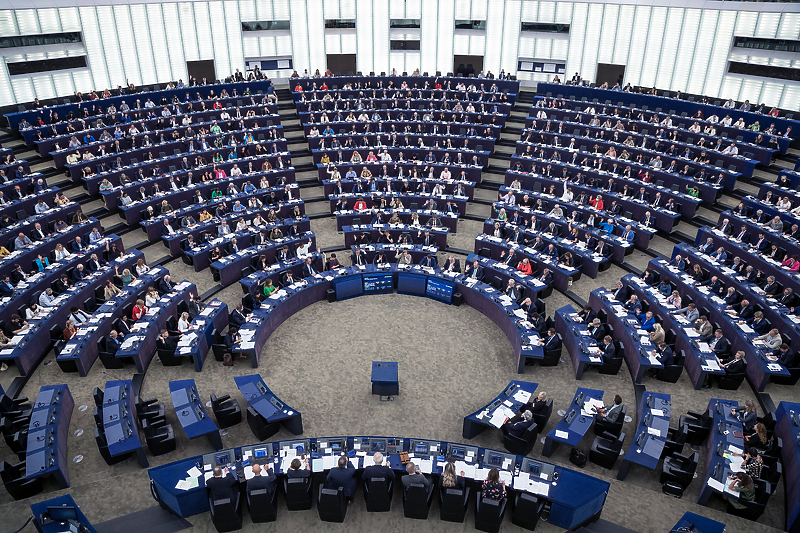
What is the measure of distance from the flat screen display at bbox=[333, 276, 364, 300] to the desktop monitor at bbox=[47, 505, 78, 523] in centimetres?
1025

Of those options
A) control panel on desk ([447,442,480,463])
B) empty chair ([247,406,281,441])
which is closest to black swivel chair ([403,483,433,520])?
control panel on desk ([447,442,480,463])

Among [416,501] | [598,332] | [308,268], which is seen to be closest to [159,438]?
[416,501]

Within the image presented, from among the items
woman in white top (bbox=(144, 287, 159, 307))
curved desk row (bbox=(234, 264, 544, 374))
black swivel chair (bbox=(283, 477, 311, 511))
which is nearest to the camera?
black swivel chair (bbox=(283, 477, 311, 511))

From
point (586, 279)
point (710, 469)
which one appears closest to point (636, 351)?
point (710, 469)

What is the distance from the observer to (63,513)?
901 cm

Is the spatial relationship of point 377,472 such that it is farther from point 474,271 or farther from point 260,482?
point 474,271

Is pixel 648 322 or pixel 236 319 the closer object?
pixel 648 322

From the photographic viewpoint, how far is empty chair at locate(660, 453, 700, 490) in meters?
10.8

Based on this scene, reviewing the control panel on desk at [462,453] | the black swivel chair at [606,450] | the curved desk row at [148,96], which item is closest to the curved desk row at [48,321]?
the control panel on desk at [462,453]

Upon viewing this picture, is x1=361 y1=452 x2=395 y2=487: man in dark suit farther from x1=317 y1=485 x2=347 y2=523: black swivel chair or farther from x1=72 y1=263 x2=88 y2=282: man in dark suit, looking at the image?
x1=72 y1=263 x2=88 y2=282: man in dark suit

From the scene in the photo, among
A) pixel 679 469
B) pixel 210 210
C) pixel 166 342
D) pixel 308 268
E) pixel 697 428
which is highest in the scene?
pixel 210 210

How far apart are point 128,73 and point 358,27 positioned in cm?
1466

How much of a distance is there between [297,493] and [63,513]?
393cm

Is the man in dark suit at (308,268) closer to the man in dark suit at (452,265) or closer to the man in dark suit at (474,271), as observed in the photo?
the man in dark suit at (452,265)
